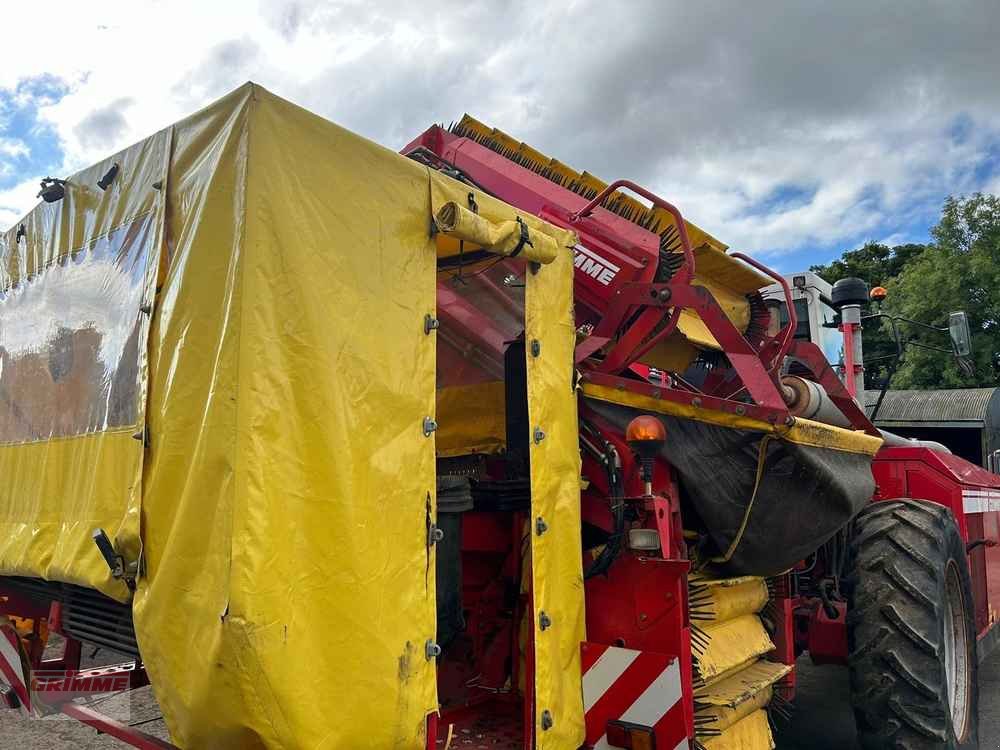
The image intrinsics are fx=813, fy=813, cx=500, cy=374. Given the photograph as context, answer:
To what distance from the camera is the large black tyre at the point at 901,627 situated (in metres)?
3.81

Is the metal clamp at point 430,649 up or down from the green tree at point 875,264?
down

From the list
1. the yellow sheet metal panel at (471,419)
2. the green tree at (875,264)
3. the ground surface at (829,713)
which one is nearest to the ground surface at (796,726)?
the ground surface at (829,713)

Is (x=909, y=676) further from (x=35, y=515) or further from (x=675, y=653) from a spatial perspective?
(x=35, y=515)

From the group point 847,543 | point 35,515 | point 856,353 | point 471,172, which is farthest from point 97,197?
point 856,353

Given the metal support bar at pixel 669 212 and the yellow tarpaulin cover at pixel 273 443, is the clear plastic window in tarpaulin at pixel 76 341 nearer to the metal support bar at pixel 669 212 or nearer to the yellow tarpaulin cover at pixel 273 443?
the yellow tarpaulin cover at pixel 273 443

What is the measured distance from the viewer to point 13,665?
335 cm

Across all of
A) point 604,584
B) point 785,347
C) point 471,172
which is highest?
point 471,172

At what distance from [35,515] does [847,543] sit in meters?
3.87

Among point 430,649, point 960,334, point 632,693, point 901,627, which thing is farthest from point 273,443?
point 960,334

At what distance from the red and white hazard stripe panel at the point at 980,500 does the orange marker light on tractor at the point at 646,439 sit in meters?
3.07

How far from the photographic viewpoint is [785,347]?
4.07 metres

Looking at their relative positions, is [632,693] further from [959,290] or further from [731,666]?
[959,290]

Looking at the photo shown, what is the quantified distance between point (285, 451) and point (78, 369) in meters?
1.29

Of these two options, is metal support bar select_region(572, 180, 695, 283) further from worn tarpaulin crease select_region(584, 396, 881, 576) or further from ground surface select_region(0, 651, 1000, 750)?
ground surface select_region(0, 651, 1000, 750)
